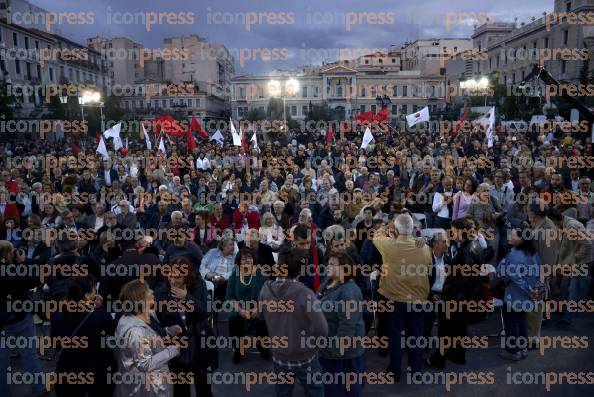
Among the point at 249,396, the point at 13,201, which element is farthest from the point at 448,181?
the point at 13,201

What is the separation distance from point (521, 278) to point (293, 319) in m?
3.30

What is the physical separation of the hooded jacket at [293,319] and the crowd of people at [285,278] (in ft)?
0.04

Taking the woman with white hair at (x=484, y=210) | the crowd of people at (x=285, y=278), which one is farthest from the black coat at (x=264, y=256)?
the woman with white hair at (x=484, y=210)

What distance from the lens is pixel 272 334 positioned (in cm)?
374

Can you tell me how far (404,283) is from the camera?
4699 millimetres

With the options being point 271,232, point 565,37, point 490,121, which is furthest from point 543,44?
point 271,232

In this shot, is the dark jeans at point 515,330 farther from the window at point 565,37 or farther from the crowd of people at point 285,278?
the window at point 565,37

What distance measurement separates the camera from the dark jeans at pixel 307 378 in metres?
3.67

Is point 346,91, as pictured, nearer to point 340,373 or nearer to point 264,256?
point 264,256

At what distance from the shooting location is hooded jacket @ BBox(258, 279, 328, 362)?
3.56 m

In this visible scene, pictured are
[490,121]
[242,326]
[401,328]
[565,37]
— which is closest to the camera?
[401,328]

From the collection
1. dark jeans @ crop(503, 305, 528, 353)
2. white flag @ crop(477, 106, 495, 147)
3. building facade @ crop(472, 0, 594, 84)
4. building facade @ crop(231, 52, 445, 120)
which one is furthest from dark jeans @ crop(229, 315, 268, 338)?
A: building facade @ crop(231, 52, 445, 120)

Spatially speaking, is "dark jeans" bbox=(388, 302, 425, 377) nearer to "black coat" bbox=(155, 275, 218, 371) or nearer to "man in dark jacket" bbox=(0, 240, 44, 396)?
"black coat" bbox=(155, 275, 218, 371)

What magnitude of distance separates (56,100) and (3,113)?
449 inches
